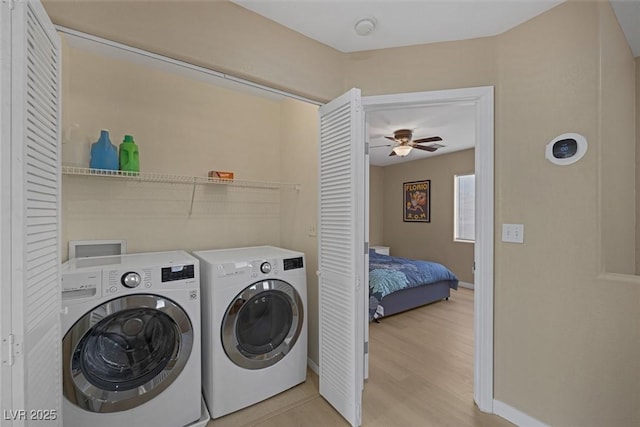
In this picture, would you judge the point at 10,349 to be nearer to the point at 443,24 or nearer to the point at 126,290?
the point at 126,290

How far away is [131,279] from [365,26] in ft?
6.49

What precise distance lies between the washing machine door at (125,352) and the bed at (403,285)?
2166 millimetres

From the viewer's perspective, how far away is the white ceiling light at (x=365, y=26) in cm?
172

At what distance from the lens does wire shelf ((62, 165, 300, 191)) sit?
184 centimetres

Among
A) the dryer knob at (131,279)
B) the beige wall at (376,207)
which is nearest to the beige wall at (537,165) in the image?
the dryer knob at (131,279)

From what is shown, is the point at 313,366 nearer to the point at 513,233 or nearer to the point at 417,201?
the point at 513,233

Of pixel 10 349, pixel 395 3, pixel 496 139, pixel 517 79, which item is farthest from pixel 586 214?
pixel 10 349

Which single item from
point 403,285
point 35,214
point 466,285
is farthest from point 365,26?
point 466,285

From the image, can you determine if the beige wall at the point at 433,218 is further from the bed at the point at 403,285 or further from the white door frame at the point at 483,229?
the white door frame at the point at 483,229

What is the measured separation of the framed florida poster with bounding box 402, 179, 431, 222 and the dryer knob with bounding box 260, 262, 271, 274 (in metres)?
4.52

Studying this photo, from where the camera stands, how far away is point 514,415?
5.82 feet

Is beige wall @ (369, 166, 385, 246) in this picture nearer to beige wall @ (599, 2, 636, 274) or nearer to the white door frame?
the white door frame

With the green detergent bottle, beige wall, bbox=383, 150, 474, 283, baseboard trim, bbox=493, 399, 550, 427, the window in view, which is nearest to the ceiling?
the green detergent bottle

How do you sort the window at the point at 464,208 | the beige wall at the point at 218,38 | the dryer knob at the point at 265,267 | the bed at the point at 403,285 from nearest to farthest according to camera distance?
the beige wall at the point at 218,38
the dryer knob at the point at 265,267
the bed at the point at 403,285
the window at the point at 464,208
